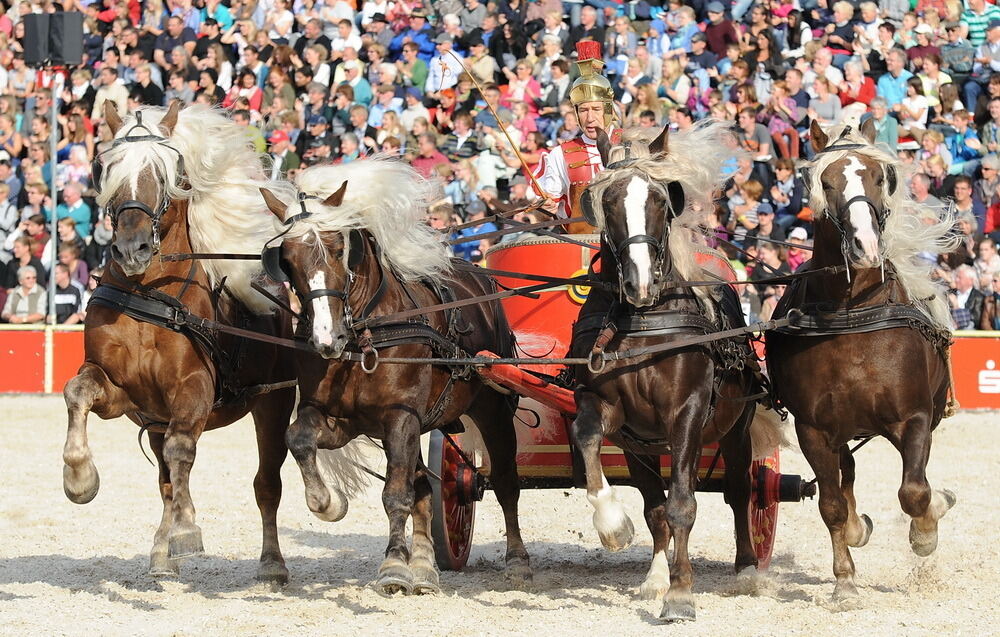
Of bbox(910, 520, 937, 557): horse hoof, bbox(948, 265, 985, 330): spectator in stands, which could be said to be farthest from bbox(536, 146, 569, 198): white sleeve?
bbox(948, 265, 985, 330): spectator in stands

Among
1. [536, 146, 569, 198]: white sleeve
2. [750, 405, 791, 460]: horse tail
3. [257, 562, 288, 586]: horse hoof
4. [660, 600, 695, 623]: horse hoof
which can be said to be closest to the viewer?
[660, 600, 695, 623]: horse hoof

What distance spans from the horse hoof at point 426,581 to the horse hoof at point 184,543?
99 cm

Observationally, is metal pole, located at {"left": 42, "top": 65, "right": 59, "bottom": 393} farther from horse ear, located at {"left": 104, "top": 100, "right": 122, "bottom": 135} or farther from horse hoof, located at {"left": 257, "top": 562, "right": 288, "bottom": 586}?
horse ear, located at {"left": 104, "top": 100, "right": 122, "bottom": 135}

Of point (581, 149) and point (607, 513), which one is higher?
point (581, 149)

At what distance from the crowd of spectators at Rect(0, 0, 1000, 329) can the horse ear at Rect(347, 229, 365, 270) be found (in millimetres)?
6148

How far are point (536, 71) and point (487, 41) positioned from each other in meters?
1.17

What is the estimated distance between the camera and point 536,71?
15.9 meters

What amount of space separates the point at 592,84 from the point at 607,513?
2595mm

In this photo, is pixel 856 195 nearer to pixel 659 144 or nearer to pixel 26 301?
pixel 659 144

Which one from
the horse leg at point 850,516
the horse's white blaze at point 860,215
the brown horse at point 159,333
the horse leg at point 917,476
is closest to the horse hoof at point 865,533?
the horse leg at point 850,516

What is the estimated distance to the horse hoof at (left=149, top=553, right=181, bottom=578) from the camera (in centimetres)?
606

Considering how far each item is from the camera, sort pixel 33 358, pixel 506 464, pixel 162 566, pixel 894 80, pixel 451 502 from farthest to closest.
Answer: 1. pixel 894 80
2. pixel 33 358
3. pixel 451 502
4. pixel 506 464
5. pixel 162 566

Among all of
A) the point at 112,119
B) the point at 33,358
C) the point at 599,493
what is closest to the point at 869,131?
the point at 599,493

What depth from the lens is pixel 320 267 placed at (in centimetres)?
595
